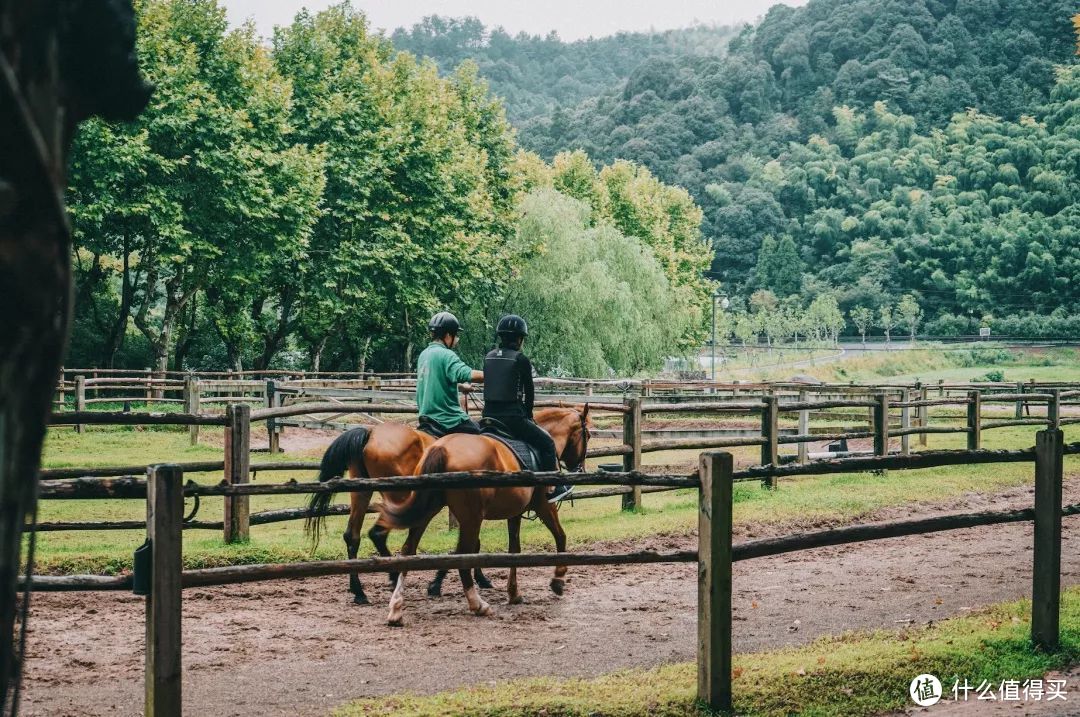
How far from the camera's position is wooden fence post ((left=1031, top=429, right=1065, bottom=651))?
612 centimetres

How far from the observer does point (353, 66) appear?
35.6 meters

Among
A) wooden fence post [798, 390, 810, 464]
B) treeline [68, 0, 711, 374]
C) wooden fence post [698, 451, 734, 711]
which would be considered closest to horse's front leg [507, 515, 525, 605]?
wooden fence post [698, 451, 734, 711]

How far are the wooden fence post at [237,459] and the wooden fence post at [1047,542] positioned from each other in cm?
628

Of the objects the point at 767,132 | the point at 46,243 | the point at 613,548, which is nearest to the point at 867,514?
the point at 613,548

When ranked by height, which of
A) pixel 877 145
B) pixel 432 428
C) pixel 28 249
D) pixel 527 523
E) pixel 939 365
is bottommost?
pixel 527 523

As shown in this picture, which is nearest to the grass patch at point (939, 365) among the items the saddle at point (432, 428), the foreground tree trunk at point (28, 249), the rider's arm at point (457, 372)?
the saddle at point (432, 428)

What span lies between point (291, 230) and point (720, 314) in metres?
63.8

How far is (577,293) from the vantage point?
39.9 metres

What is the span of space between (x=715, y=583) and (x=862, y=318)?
101319mm

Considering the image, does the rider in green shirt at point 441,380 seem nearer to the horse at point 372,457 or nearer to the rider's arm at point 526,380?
the horse at point 372,457

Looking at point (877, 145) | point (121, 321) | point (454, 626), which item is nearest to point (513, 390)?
point (454, 626)

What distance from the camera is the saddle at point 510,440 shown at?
8.22 meters

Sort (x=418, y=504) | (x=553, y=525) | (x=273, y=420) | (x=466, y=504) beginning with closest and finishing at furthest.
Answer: (x=418, y=504) < (x=466, y=504) < (x=553, y=525) < (x=273, y=420)

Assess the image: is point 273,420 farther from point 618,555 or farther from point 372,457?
point 618,555
